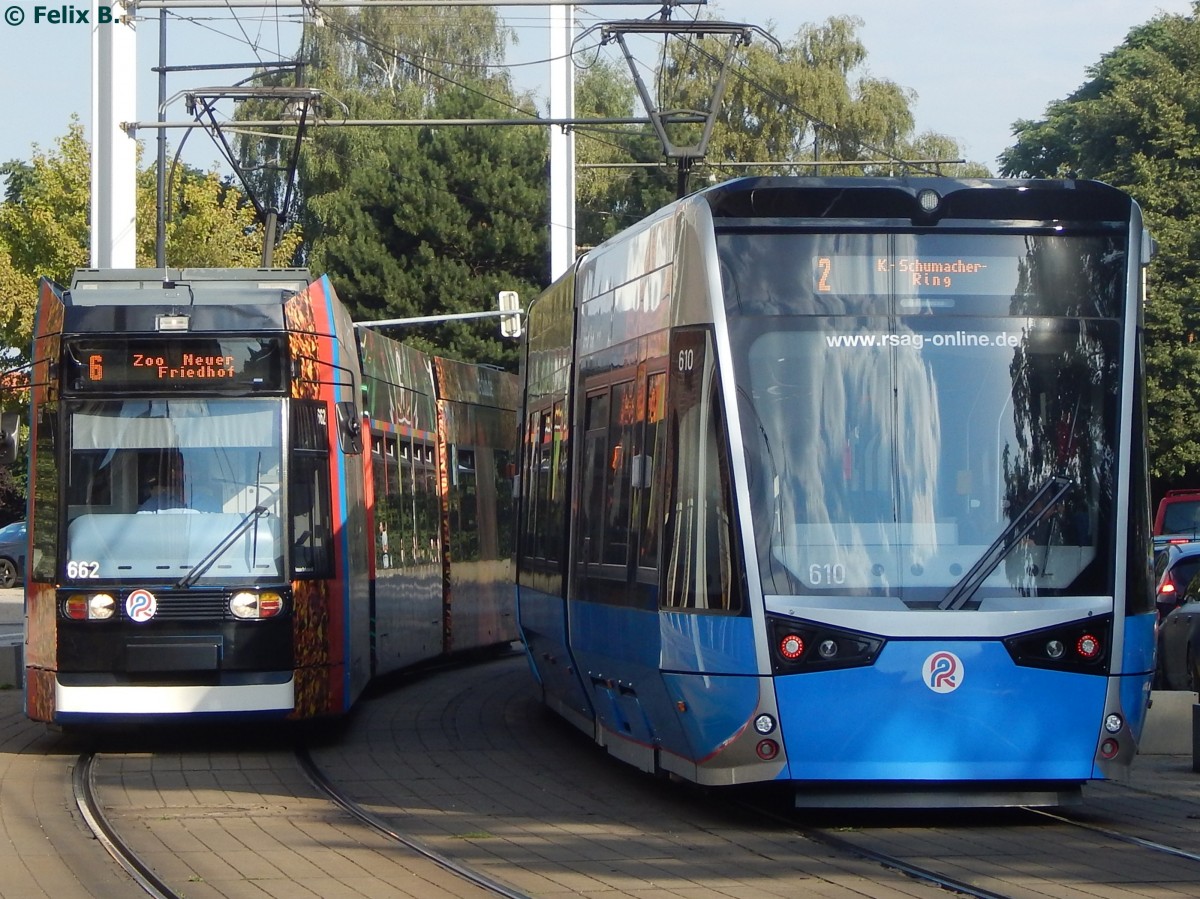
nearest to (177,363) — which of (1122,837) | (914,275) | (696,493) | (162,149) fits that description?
(696,493)

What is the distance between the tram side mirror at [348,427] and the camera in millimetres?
13414

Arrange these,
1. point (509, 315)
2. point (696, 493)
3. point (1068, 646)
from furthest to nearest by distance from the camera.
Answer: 1. point (509, 315)
2. point (696, 493)
3. point (1068, 646)

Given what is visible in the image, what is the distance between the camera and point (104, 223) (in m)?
22.5

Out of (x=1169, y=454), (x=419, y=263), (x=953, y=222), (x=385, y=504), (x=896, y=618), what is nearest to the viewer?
(x=896, y=618)

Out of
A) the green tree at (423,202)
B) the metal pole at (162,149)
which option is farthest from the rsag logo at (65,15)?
the green tree at (423,202)

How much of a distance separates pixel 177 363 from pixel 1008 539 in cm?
601

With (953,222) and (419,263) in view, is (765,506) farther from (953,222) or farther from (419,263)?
(419,263)

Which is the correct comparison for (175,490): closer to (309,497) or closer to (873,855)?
(309,497)

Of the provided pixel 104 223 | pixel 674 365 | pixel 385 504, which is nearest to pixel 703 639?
pixel 674 365

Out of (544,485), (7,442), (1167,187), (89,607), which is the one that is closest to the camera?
(89,607)

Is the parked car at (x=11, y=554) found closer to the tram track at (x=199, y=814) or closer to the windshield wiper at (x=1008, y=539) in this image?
the tram track at (x=199, y=814)

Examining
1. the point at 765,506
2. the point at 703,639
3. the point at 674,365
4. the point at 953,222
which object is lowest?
the point at 703,639

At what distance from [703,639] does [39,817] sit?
3569mm

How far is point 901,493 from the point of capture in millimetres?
9109
